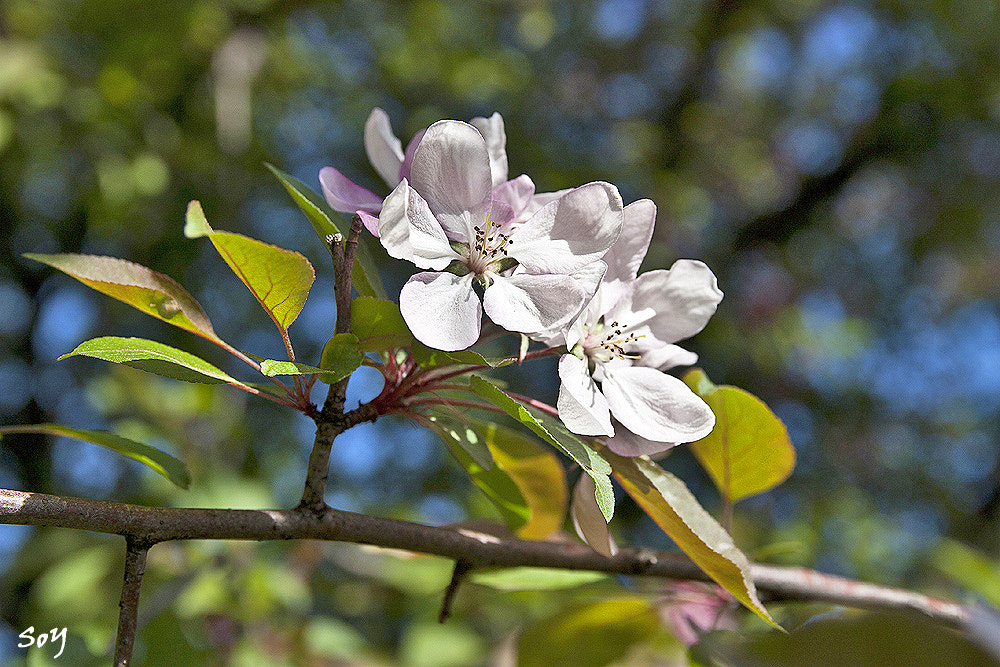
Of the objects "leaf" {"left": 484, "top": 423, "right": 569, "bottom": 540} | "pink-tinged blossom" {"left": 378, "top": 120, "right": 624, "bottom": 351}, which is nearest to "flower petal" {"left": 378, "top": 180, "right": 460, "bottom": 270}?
"pink-tinged blossom" {"left": 378, "top": 120, "right": 624, "bottom": 351}

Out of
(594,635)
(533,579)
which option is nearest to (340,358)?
(533,579)

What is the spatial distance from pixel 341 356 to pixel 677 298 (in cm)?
27

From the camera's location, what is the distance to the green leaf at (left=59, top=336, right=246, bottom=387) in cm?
43

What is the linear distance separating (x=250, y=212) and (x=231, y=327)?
15.7 inches

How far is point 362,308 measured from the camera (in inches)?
18.6

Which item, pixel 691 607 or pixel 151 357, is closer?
pixel 151 357

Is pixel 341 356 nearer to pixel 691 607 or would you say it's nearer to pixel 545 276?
pixel 545 276

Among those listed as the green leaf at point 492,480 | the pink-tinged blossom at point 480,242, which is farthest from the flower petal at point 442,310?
the green leaf at point 492,480

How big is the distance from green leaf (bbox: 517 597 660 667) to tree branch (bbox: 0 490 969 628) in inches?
4.6

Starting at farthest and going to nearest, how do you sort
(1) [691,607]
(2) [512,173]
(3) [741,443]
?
(2) [512,173] → (1) [691,607] → (3) [741,443]

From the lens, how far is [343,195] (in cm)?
52

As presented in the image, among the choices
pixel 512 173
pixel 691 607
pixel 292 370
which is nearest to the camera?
pixel 292 370

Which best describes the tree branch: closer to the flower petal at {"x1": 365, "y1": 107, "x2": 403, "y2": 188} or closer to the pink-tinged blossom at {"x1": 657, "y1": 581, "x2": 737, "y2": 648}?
the pink-tinged blossom at {"x1": 657, "y1": 581, "x2": 737, "y2": 648}

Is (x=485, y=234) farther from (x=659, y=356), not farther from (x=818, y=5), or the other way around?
(x=818, y=5)
